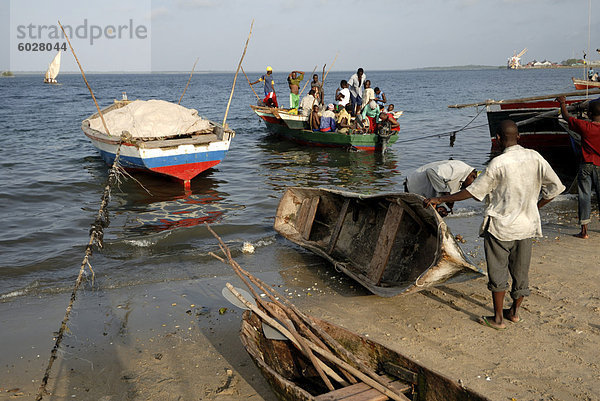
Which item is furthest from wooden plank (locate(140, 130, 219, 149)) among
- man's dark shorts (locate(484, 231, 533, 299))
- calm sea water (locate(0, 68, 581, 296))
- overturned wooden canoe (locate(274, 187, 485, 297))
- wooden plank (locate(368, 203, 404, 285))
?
man's dark shorts (locate(484, 231, 533, 299))

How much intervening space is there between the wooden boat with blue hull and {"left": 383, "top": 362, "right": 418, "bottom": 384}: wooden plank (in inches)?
381

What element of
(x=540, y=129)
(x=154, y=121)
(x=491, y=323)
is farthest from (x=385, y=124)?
(x=491, y=323)

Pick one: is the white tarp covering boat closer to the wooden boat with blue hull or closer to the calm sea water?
the wooden boat with blue hull

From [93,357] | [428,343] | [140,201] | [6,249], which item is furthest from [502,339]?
[140,201]

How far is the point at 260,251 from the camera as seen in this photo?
332 inches

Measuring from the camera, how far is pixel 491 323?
4934mm

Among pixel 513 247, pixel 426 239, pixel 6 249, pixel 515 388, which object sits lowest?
pixel 6 249

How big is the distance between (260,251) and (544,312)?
465cm

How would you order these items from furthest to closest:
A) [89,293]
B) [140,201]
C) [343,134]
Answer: [343,134] → [140,201] → [89,293]

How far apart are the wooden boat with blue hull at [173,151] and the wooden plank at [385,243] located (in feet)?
25.0

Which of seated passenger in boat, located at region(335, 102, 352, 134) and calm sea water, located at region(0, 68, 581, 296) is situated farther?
seated passenger in boat, located at region(335, 102, 352, 134)

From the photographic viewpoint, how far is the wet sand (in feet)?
13.8

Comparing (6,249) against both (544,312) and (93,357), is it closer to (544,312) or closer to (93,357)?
(93,357)

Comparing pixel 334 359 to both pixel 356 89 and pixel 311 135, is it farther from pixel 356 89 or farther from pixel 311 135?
pixel 356 89
